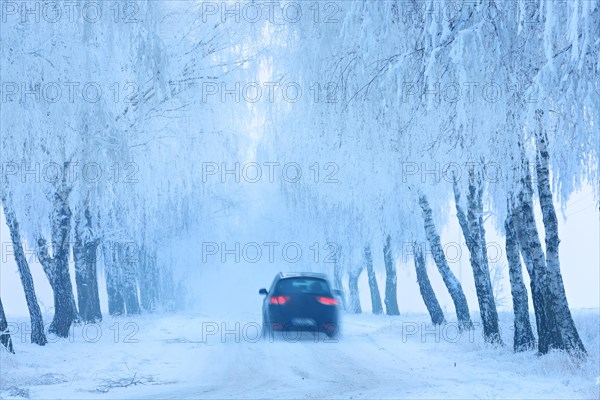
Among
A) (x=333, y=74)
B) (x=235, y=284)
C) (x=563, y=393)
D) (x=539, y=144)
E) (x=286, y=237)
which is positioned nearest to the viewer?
(x=563, y=393)

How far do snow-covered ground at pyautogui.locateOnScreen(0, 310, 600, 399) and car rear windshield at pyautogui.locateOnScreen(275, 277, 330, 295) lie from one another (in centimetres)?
113

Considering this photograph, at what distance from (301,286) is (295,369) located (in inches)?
216

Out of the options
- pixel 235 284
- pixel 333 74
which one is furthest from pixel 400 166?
pixel 235 284

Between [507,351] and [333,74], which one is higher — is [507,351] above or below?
below

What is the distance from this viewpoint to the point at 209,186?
3044cm

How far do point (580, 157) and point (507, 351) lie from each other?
17.5ft

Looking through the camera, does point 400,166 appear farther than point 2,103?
Yes

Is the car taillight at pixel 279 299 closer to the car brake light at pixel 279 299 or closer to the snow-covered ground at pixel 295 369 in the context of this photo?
the car brake light at pixel 279 299

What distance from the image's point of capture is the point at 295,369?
11.7 metres

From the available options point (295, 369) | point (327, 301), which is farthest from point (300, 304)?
point (295, 369)

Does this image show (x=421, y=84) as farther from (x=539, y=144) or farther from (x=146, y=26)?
(x=146, y=26)

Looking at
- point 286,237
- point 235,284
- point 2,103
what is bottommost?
point 235,284

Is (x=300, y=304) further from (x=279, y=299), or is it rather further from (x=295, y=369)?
(x=295, y=369)

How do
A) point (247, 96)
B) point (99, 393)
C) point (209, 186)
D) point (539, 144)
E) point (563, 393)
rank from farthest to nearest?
point (209, 186)
point (247, 96)
point (539, 144)
point (99, 393)
point (563, 393)
